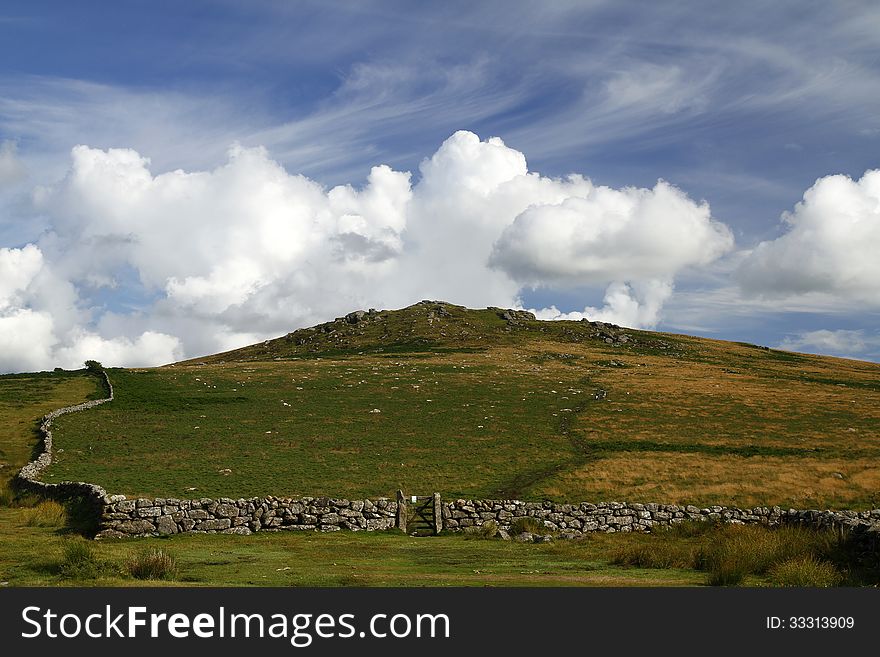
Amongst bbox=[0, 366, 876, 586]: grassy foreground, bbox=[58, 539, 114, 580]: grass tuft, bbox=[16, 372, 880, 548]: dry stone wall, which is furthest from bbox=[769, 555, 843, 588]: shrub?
bbox=[58, 539, 114, 580]: grass tuft

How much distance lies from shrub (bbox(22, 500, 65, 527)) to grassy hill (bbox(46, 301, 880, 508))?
4.28m

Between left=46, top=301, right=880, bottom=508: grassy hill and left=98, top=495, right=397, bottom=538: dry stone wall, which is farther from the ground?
left=46, top=301, right=880, bottom=508: grassy hill

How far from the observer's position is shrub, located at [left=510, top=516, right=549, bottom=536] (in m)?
28.1

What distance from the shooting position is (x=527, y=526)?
2848 cm

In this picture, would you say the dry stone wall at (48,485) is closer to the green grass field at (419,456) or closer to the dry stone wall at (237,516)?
the green grass field at (419,456)

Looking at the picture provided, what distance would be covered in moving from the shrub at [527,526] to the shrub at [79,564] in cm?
1602

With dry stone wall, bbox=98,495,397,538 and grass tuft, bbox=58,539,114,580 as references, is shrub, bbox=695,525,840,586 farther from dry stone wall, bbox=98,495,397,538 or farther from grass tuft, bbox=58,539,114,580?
grass tuft, bbox=58,539,114,580

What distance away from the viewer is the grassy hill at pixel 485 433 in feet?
127

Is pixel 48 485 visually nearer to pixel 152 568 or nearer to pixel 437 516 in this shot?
pixel 437 516

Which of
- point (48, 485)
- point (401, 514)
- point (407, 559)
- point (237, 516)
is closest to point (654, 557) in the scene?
point (407, 559)
